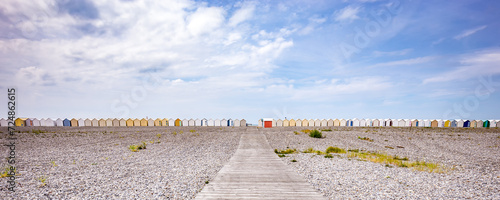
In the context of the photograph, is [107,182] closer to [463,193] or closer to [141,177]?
[141,177]

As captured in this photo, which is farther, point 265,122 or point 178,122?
point 178,122

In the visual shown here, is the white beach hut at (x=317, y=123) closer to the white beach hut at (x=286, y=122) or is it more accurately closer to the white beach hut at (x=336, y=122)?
the white beach hut at (x=336, y=122)

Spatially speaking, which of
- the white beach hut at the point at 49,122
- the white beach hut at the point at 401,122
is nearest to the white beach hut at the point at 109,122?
the white beach hut at the point at 49,122

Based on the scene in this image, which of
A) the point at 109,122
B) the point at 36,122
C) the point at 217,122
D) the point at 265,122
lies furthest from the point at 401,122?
the point at 36,122

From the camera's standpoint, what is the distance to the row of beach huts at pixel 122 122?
6234cm

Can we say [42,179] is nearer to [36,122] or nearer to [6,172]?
[6,172]

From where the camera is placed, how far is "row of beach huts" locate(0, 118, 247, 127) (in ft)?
205

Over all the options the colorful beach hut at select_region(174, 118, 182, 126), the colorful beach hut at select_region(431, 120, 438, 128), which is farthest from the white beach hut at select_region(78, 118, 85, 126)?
the colorful beach hut at select_region(431, 120, 438, 128)

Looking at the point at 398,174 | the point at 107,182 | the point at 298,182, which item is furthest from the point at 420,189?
the point at 107,182

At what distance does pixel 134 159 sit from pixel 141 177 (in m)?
4.95

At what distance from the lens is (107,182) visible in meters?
9.05

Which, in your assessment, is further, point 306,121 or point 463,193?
point 306,121

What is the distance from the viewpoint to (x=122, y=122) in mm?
64625

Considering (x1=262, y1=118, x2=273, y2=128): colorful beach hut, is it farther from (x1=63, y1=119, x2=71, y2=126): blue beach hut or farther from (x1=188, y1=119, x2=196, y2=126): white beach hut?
(x1=63, y1=119, x2=71, y2=126): blue beach hut
